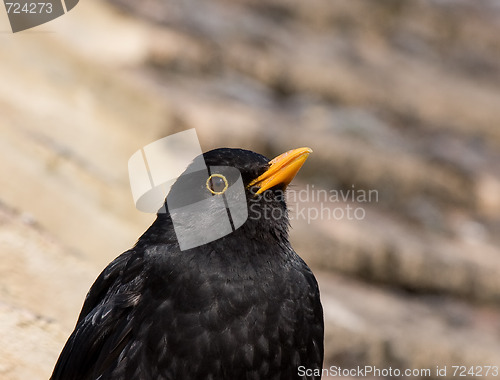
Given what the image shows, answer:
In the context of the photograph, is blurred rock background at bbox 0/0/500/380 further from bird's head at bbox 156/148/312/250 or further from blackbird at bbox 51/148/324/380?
bird's head at bbox 156/148/312/250

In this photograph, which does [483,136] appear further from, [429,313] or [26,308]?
[26,308]

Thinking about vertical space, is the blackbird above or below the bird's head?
below

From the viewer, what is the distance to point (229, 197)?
14.7ft

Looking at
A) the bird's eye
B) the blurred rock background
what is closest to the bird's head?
the bird's eye

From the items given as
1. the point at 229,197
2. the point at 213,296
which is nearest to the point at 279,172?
the point at 229,197

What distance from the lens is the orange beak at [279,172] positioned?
4547 millimetres

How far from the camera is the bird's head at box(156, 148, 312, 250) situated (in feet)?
14.4

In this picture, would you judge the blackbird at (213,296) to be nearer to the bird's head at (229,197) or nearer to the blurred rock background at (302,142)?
the bird's head at (229,197)

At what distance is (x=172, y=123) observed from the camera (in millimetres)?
9648

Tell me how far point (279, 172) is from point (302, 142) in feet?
20.2

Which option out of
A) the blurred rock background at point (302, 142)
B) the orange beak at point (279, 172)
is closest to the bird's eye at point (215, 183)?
the orange beak at point (279, 172)

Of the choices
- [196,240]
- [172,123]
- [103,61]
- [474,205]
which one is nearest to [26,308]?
[196,240]

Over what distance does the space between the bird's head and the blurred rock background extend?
1707 millimetres

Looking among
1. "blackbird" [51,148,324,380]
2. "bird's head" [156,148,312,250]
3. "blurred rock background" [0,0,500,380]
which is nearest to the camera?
"blackbird" [51,148,324,380]
